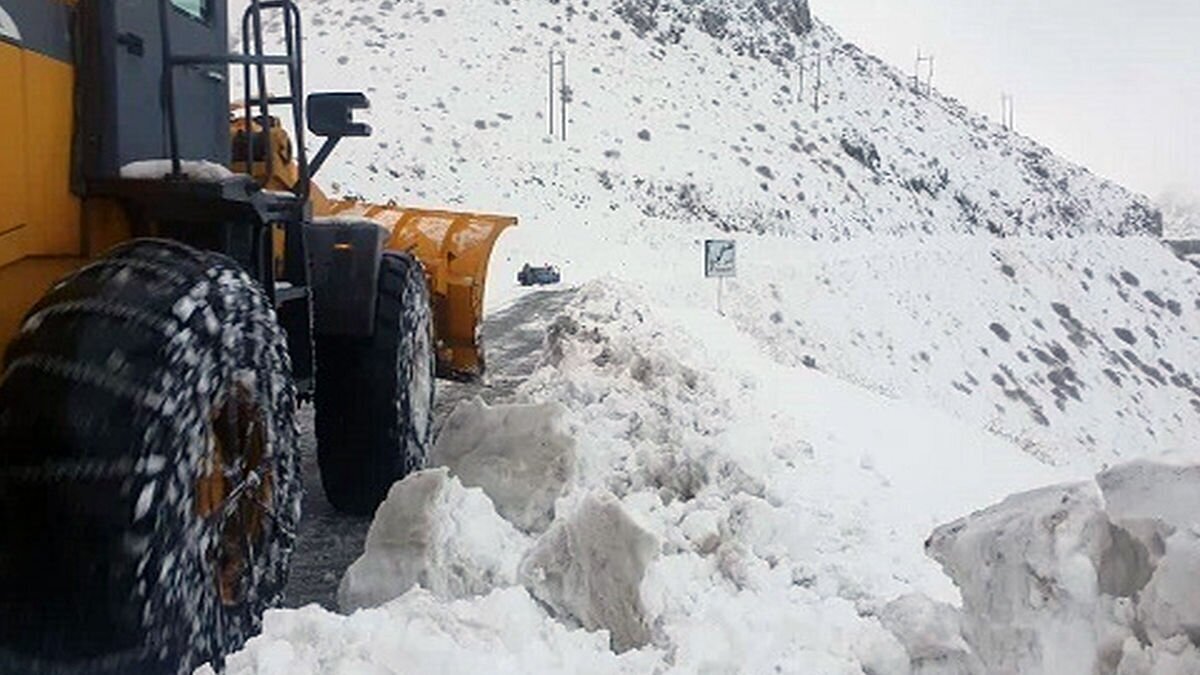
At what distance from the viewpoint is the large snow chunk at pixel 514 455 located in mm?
4777

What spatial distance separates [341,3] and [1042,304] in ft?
145

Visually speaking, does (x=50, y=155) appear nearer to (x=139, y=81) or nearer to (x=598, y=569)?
(x=139, y=81)

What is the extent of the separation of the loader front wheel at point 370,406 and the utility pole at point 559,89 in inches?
2005

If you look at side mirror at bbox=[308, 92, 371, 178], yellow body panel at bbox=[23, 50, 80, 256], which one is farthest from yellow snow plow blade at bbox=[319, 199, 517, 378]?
yellow body panel at bbox=[23, 50, 80, 256]

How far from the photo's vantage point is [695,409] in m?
7.65

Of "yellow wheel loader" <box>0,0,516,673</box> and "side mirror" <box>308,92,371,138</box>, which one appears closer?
"yellow wheel loader" <box>0,0,516,673</box>

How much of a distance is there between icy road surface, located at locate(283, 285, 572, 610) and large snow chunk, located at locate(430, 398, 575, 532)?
1.95 feet

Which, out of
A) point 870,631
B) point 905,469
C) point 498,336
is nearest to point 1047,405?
point 498,336

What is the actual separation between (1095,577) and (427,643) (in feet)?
5.46

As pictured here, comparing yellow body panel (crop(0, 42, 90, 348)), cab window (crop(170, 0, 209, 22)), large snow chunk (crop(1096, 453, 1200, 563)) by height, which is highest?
cab window (crop(170, 0, 209, 22))

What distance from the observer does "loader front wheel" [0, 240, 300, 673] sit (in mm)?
2588

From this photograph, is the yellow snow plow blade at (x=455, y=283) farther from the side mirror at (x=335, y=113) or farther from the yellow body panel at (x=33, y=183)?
the yellow body panel at (x=33, y=183)

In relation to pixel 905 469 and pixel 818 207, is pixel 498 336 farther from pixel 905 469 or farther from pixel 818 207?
pixel 818 207

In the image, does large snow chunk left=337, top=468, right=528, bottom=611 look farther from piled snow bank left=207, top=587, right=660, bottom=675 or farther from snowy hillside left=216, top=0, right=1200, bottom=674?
piled snow bank left=207, top=587, right=660, bottom=675
